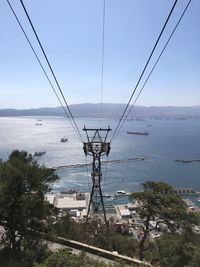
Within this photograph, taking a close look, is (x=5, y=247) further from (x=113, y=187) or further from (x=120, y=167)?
Result: (x=120, y=167)

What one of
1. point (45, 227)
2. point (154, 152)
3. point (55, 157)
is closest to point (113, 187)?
point (55, 157)

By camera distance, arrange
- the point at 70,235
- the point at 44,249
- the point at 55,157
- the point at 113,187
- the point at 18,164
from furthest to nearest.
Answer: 1. the point at 55,157
2. the point at 113,187
3. the point at 70,235
4. the point at 18,164
5. the point at 44,249

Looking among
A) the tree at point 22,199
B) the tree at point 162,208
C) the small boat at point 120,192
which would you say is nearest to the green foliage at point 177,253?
the tree at point 162,208

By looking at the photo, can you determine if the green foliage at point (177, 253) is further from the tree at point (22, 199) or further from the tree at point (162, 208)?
the tree at point (22, 199)

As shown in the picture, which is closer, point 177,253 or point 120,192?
point 177,253

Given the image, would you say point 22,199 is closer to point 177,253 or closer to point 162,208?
point 177,253

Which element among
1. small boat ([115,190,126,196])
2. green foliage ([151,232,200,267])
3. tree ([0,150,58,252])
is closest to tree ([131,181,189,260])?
green foliage ([151,232,200,267])

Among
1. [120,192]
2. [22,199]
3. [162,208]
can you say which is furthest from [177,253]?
[120,192]

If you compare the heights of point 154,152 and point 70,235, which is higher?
point 70,235
